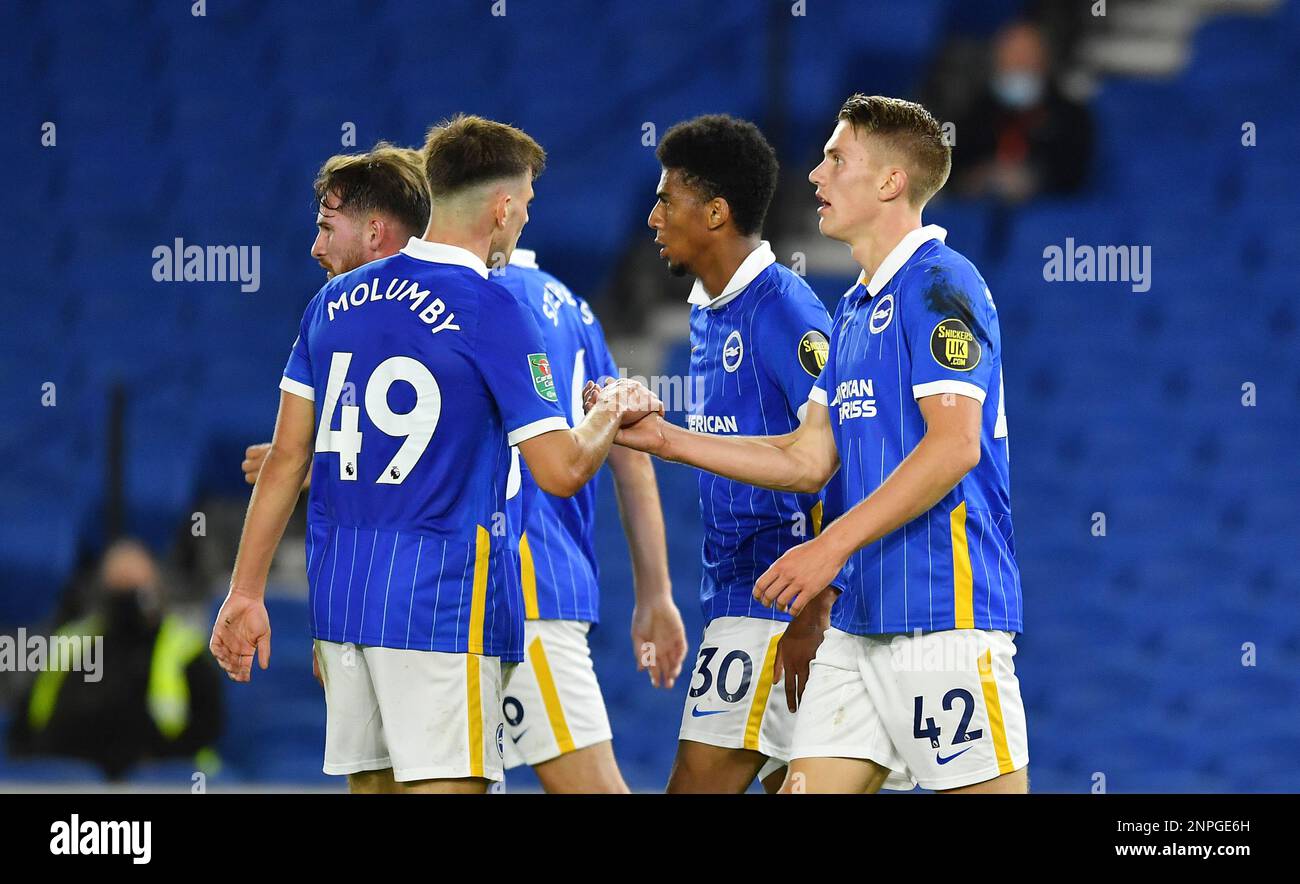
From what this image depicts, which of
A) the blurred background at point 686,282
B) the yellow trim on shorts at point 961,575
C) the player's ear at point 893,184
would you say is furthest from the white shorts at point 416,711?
the blurred background at point 686,282

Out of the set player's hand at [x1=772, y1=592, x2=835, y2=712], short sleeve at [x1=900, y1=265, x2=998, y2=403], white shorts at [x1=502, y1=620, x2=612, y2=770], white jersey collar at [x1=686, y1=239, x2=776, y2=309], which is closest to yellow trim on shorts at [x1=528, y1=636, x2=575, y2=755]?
white shorts at [x1=502, y1=620, x2=612, y2=770]

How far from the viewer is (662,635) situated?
4.48m

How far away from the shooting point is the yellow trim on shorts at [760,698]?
4.02 metres

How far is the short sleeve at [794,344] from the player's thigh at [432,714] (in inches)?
44.1

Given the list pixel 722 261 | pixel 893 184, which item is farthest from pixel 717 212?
pixel 893 184

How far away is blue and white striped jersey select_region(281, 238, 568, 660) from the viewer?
10.8 ft

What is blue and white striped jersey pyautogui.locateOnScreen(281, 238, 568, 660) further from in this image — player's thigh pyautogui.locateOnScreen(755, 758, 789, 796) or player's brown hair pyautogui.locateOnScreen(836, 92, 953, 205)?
player's thigh pyautogui.locateOnScreen(755, 758, 789, 796)

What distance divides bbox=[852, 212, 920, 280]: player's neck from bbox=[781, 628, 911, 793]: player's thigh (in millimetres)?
840

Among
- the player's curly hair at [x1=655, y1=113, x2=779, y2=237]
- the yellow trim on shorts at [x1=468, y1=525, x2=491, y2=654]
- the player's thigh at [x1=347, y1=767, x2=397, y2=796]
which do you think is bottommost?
the player's thigh at [x1=347, y1=767, x2=397, y2=796]

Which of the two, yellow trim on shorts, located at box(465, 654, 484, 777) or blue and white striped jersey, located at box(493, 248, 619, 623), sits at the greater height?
blue and white striped jersey, located at box(493, 248, 619, 623)

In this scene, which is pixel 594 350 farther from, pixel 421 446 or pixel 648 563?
pixel 421 446

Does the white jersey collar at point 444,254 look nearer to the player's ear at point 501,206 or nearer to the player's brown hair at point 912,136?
the player's ear at point 501,206
